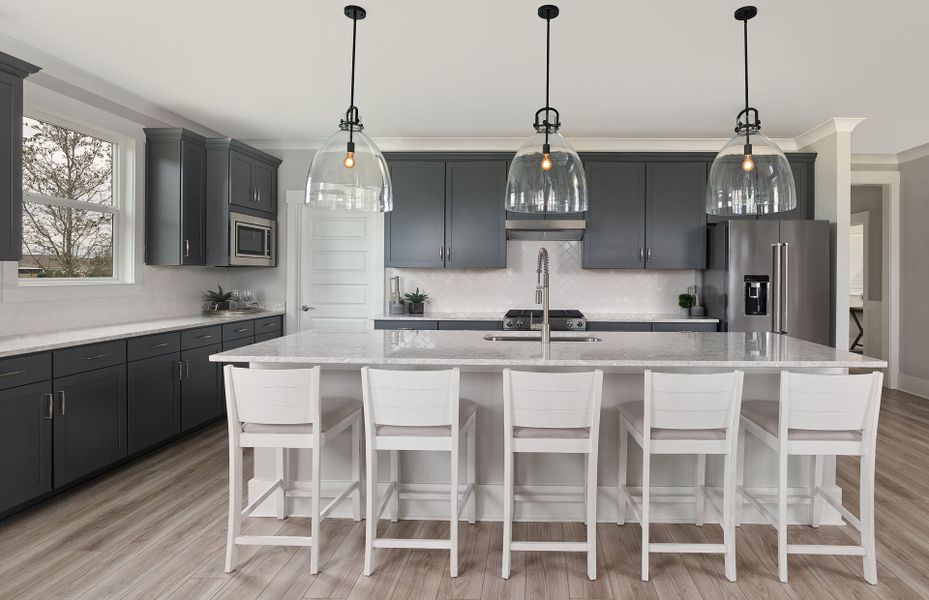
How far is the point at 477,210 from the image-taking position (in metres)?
5.24

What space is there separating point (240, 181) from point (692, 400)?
4.30 m

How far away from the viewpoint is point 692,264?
516cm

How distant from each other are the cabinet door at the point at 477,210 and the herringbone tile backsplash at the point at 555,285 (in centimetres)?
37

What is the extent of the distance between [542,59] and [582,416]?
92.7 inches

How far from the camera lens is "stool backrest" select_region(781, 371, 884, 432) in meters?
2.24

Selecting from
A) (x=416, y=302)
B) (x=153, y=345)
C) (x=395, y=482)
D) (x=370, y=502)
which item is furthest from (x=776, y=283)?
(x=153, y=345)

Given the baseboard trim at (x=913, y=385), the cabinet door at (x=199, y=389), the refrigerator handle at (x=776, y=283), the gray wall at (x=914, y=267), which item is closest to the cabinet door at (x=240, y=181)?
the cabinet door at (x=199, y=389)

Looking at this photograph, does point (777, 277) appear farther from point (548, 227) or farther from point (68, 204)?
point (68, 204)

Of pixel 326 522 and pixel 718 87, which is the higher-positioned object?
pixel 718 87

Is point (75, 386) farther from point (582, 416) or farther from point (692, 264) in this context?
point (692, 264)

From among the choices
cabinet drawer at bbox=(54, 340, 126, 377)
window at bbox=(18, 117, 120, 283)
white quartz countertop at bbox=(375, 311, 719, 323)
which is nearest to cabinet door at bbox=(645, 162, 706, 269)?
white quartz countertop at bbox=(375, 311, 719, 323)

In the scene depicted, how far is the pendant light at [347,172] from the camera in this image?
2.50 meters

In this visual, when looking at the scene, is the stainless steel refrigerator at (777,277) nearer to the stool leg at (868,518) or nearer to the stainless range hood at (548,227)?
the stainless range hood at (548,227)

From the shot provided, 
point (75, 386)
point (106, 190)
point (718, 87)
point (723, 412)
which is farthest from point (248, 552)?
point (718, 87)
